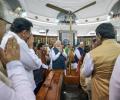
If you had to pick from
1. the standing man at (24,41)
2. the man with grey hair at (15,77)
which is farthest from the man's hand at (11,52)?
the standing man at (24,41)

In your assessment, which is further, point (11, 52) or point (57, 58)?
point (57, 58)

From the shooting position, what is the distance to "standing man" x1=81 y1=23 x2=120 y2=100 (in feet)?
8.23

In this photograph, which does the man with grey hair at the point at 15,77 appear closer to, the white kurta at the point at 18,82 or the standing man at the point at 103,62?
the white kurta at the point at 18,82

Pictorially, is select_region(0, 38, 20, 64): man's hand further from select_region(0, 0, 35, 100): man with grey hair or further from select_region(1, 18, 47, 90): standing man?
select_region(1, 18, 47, 90): standing man

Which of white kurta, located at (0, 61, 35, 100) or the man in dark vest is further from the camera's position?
the man in dark vest

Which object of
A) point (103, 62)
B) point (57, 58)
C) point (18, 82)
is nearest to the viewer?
point (18, 82)

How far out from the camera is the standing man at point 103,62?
2.51 m

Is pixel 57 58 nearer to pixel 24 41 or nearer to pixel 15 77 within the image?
pixel 24 41

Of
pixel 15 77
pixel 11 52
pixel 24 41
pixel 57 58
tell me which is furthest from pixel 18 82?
pixel 57 58

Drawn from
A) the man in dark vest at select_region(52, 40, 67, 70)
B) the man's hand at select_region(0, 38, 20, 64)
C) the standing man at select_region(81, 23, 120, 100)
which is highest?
the man's hand at select_region(0, 38, 20, 64)

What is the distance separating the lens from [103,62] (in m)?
2.51

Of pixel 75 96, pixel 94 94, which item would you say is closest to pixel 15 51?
pixel 94 94

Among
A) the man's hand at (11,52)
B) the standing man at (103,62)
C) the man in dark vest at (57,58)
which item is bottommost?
the man in dark vest at (57,58)

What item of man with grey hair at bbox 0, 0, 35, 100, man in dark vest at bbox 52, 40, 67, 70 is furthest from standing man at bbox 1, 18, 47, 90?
man in dark vest at bbox 52, 40, 67, 70
